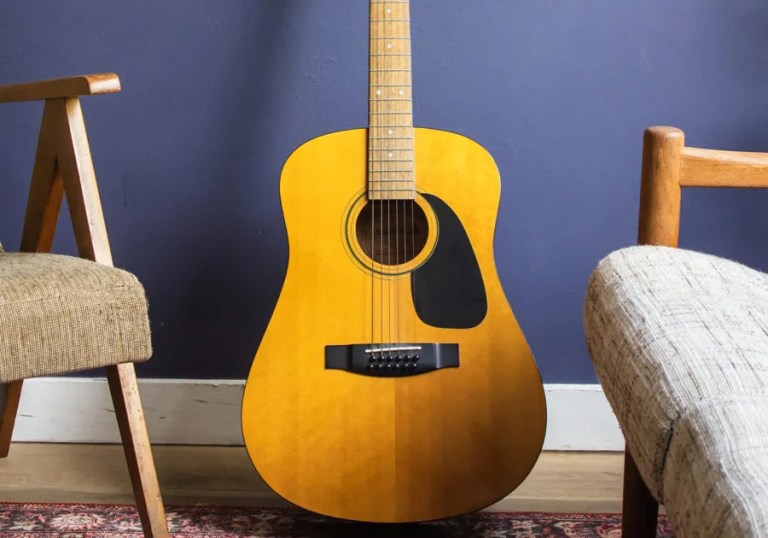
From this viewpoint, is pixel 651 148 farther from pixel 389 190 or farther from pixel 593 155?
pixel 593 155

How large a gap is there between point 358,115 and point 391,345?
0.49 meters

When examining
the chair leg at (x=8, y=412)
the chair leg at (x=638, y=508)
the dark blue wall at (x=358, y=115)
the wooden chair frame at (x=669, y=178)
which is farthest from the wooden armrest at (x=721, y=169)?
the chair leg at (x=8, y=412)

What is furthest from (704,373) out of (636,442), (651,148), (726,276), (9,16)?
(9,16)

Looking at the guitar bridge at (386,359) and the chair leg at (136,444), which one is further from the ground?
the guitar bridge at (386,359)

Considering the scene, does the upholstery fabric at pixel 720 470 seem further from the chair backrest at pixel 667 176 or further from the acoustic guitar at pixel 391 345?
the acoustic guitar at pixel 391 345

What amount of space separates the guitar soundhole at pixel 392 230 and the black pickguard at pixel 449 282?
4 cm

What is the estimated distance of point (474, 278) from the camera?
1.35 m

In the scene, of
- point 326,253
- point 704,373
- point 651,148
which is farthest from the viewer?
point 326,253

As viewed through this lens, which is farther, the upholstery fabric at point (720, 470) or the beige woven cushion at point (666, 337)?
the beige woven cushion at point (666, 337)

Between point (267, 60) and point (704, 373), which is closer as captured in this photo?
point (704, 373)

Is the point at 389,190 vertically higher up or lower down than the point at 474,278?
higher up

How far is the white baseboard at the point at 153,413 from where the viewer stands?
1.72m

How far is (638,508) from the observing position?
1.03m

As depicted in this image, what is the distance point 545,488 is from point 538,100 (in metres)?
0.68
